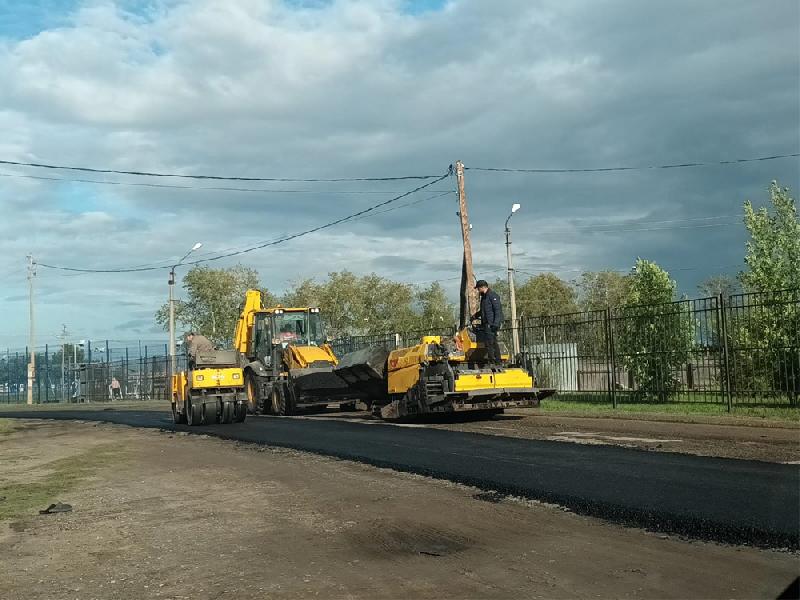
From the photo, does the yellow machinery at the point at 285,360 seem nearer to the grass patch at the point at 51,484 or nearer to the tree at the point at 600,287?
the grass patch at the point at 51,484

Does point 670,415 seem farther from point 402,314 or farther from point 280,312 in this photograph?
point 402,314

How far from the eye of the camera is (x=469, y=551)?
6.32 metres

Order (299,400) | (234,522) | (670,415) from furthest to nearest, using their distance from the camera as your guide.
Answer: (299,400) < (670,415) < (234,522)

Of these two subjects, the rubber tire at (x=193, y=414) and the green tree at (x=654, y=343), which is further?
the rubber tire at (x=193, y=414)

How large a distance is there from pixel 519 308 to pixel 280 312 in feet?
125

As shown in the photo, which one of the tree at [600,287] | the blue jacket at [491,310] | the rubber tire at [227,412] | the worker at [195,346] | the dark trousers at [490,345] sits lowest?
the rubber tire at [227,412]

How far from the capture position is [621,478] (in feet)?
29.1

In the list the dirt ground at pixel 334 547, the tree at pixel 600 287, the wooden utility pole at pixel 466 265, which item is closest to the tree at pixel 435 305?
the tree at pixel 600 287

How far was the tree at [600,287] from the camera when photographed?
201 ft

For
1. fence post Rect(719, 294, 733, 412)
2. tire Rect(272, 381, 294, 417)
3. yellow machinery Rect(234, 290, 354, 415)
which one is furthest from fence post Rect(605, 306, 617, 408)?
tire Rect(272, 381, 294, 417)

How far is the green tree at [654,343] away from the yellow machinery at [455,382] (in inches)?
187

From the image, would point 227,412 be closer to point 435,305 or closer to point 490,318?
point 490,318

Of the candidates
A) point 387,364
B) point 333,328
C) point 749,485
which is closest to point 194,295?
point 333,328

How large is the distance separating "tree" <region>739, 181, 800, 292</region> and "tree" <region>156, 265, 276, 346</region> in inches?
1498
